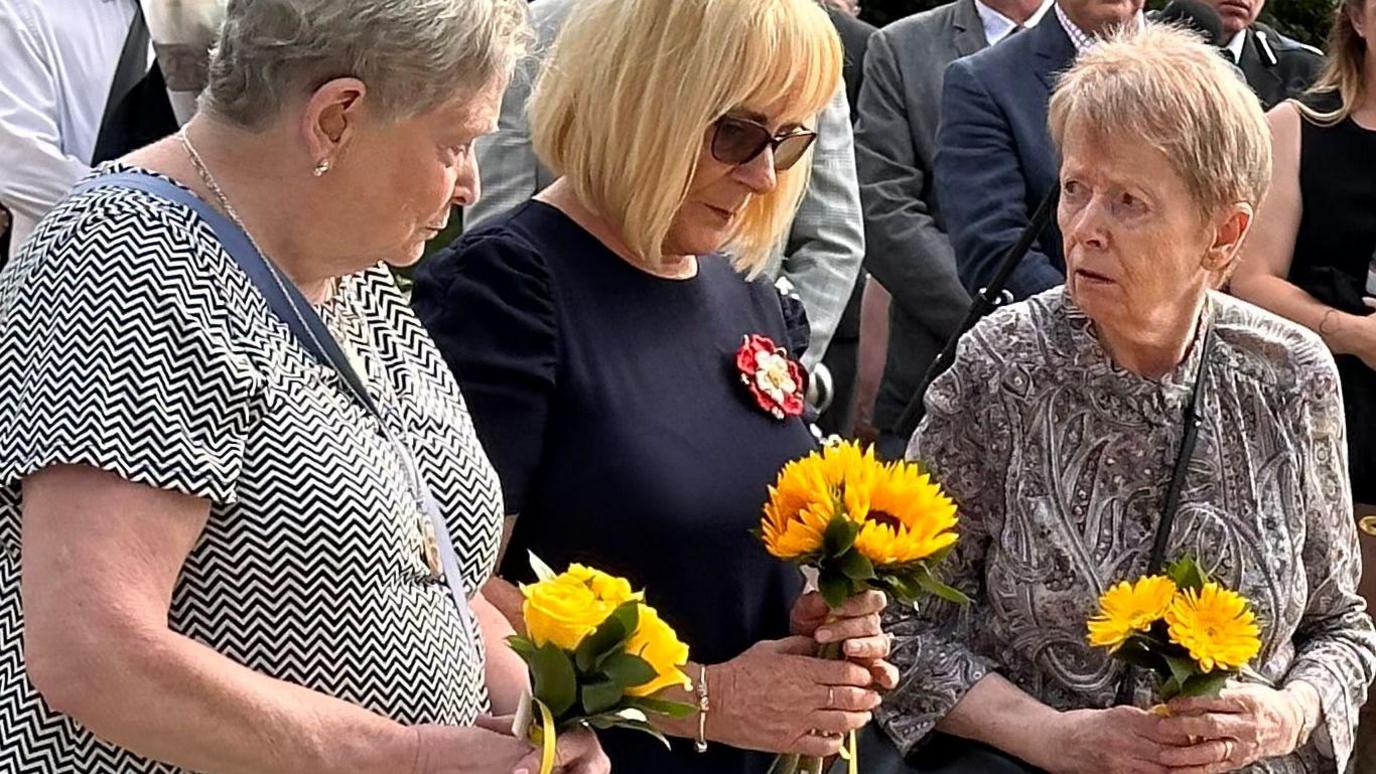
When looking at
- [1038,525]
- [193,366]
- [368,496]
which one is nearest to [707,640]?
[1038,525]

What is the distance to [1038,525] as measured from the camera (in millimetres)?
2875

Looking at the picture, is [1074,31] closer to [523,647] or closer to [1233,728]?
[1233,728]

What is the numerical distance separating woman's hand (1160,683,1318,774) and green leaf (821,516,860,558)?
0.59 m

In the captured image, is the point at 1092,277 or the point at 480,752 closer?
the point at 480,752

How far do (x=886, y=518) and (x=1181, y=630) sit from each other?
1.46 feet

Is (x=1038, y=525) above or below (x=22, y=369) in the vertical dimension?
below

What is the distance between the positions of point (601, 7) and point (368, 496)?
1.02 meters

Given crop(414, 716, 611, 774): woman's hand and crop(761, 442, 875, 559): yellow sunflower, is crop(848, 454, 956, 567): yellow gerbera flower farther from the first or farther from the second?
crop(414, 716, 611, 774): woman's hand

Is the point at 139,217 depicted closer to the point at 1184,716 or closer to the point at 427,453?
the point at 427,453

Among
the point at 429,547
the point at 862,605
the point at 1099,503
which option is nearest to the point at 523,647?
the point at 429,547

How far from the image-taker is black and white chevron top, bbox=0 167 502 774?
1.75 metres

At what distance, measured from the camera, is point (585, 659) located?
195cm

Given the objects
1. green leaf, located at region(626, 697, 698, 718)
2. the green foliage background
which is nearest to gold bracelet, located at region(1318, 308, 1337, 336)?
green leaf, located at region(626, 697, 698, 718)

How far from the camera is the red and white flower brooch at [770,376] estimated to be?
8.96ft
